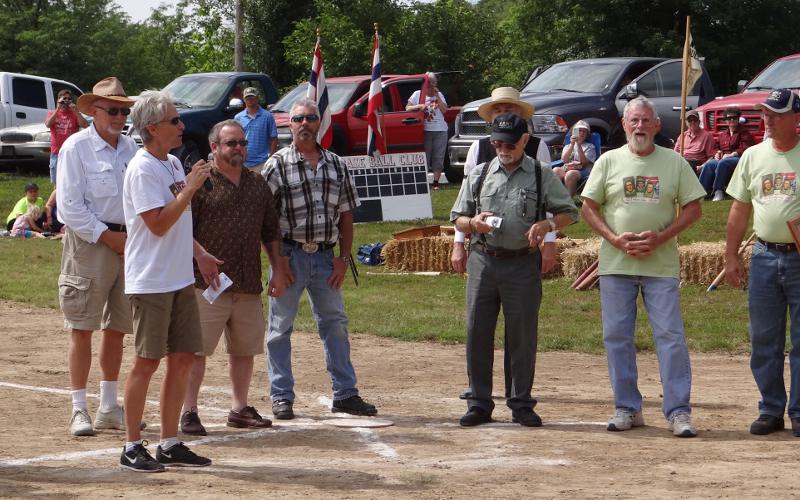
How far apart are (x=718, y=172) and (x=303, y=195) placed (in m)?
11.8

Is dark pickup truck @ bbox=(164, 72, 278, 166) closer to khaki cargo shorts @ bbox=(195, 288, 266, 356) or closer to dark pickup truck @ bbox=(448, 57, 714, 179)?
dark pickup truck @ bbox=(448, 57, 714, 179)

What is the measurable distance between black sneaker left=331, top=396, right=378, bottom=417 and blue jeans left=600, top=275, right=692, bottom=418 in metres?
1.61

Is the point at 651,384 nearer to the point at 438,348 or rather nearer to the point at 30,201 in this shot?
the point at 438,348

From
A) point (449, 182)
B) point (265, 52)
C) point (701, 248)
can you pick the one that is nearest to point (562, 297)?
point (701, 248)

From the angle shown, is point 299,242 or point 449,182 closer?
point 299,242

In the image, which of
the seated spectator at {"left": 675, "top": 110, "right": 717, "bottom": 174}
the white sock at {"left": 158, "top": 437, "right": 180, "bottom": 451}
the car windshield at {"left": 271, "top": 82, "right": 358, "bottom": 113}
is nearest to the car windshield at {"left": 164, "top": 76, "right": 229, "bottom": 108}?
the car windshield at {"left": 271, "top": 82, "right": 358, "bottom": 113}

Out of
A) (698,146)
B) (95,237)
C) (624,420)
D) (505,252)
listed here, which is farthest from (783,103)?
(698,146)

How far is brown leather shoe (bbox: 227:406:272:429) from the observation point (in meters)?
8.66

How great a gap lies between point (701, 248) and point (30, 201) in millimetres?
10797

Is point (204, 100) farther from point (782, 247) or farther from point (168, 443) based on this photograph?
point (168, 443)

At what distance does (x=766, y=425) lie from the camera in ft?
27.6

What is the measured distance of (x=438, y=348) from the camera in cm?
1218

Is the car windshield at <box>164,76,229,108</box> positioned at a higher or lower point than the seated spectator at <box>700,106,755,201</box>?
higher

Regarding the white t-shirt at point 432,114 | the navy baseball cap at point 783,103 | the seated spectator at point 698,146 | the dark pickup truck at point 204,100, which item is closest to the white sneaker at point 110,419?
the navy baseball cap at point 783,103
